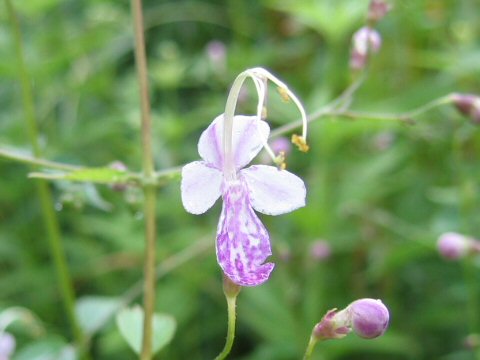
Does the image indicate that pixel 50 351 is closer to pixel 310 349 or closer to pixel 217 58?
pixel 310 349

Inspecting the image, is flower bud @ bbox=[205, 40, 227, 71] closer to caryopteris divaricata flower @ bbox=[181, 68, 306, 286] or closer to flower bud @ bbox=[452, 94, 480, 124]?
flower bud @ bbox=[452, 94, 480, 124]

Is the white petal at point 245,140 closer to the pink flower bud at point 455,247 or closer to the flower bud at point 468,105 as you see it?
the flower bud at point 468,105

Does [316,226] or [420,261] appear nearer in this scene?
[316,226]

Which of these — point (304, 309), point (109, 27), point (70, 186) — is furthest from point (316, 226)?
point (109, 27)

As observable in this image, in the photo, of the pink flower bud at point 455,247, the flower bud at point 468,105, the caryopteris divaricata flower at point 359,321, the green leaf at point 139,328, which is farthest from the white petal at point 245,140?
the pink flower bud at point 455,247

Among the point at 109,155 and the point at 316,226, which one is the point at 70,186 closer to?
the point at 316,226
